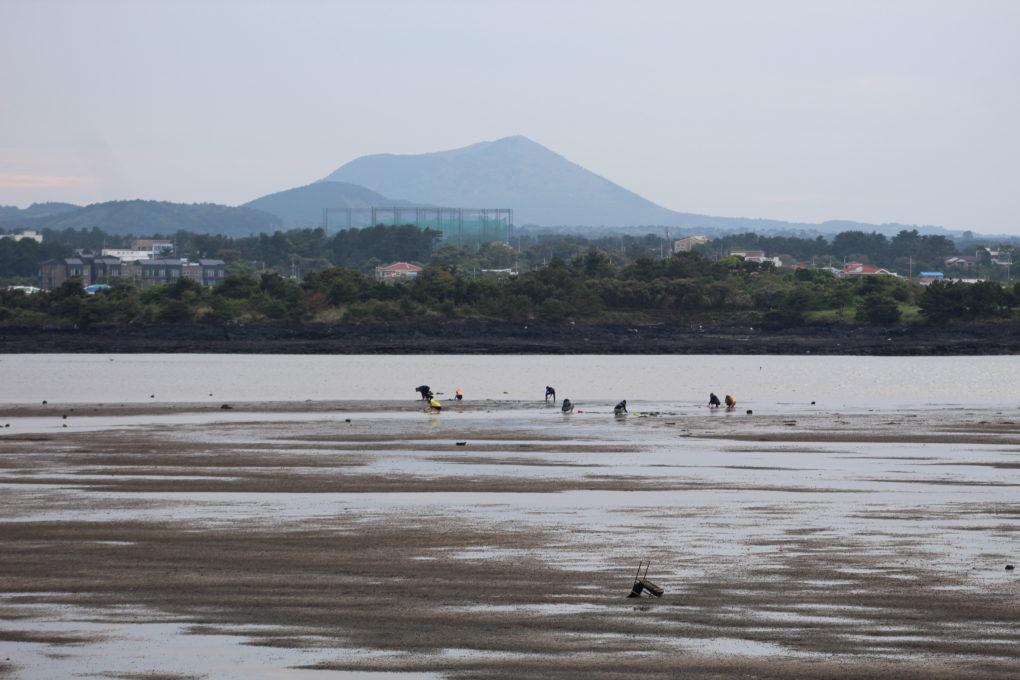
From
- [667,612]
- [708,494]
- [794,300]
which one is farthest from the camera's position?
[794,300]

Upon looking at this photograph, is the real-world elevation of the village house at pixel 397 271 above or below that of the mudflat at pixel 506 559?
above

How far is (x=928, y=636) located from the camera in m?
13.4

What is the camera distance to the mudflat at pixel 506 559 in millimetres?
12781

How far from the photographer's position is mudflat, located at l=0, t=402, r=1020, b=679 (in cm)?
1278

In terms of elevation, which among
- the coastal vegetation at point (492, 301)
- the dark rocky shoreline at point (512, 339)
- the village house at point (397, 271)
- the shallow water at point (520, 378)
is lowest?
the shallow water at point (520, 378)

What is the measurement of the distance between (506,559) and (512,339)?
9363 cm

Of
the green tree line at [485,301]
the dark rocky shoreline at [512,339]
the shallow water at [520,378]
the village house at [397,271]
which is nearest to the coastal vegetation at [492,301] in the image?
the green tree line at [485,301]

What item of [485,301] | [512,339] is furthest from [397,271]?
[512,339]

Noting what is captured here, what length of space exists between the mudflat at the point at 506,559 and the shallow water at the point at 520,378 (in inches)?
921

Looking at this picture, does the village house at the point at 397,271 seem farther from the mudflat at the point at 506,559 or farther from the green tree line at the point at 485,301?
the mudflat at the point at 506,559

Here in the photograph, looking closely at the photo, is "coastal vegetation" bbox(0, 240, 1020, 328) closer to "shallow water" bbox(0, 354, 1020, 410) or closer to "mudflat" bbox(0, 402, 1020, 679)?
"shallow water" bbox(0, 354, 1020, 410)

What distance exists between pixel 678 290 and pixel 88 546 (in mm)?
104528

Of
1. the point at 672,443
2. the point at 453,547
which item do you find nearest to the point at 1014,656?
the point at 453,547

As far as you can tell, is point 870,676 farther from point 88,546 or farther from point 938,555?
point 88,546
